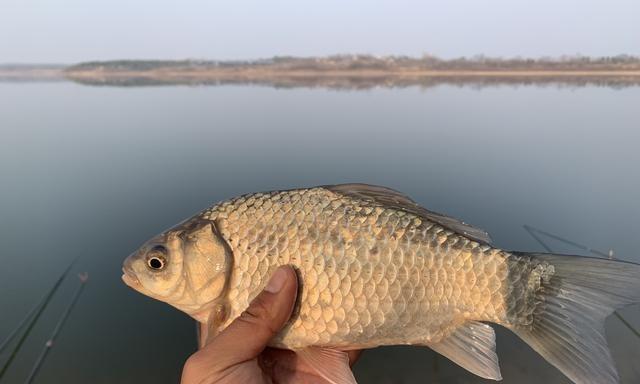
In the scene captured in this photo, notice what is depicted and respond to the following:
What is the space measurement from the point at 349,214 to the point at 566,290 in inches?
30.7

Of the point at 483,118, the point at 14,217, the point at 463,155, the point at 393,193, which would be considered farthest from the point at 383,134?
the point at 393,193

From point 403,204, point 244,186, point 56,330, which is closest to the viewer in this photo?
point 403,204

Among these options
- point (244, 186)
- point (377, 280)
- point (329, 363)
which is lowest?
point (244, 186)

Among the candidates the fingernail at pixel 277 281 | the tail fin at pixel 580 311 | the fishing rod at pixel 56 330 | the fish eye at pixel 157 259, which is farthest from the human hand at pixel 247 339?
the fishing rod at pixel 56 330

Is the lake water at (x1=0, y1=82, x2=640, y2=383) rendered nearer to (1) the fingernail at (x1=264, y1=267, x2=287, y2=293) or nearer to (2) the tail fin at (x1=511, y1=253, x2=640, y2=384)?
(2) the tail fin at (x1=511, y1=253, x2=640, y2=384)

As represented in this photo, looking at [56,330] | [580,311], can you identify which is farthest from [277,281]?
[56,330]

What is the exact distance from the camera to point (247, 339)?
155 cm

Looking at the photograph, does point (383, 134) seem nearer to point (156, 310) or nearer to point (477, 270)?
point (156, 310)

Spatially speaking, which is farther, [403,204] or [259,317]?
[403,204]

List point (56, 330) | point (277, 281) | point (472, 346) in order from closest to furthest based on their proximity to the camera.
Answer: point (277, 281) < point (472, 346) < point (56, 330)

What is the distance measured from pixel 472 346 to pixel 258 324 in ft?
2.49

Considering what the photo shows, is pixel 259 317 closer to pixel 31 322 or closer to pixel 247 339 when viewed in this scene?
pixel 247 339

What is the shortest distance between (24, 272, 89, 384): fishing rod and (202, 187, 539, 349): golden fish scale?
4.36m

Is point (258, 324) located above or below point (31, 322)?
above
